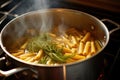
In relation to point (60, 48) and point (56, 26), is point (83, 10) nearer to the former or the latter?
point (56, 26)

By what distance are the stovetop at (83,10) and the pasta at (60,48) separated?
0.26 ft

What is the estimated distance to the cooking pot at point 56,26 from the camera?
81cm

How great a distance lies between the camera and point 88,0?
1.30m

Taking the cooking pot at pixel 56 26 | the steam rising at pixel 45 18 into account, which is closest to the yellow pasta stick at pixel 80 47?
the cooking pot at pixel 56 26

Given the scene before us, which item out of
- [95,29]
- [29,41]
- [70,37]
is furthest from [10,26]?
[95,29]

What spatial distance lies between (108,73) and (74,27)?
38 cm

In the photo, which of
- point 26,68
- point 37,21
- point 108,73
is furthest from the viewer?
point 37,21

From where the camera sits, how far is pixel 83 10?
51.6 inches

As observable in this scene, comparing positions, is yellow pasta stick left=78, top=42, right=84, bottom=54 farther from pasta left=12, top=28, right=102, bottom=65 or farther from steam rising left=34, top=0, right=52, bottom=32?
steam rising left=34, top=0, right=52, bottom=32

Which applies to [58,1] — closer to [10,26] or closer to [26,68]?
[10,26]

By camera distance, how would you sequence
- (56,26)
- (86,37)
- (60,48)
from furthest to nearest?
(56,26) → (86,37) → (60,48)

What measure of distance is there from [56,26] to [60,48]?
0.26 meters

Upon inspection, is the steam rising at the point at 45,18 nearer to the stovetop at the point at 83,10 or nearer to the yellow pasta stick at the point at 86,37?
the stovetop at the point at 83,10

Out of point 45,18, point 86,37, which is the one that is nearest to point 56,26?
Result: point 45,18
